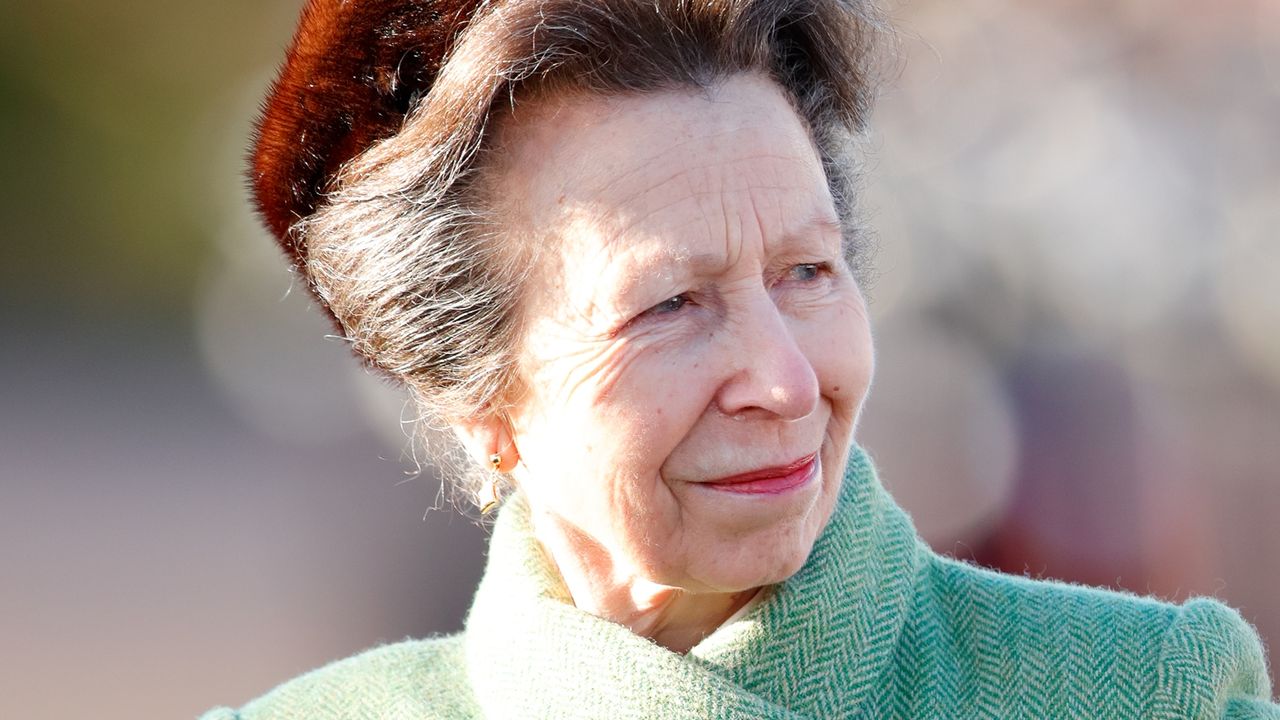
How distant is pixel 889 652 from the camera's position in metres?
1.99

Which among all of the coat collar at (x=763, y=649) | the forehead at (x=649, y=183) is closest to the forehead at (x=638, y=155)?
the forehead at (x=649, y=183)

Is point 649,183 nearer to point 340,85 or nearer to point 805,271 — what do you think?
point 805,271

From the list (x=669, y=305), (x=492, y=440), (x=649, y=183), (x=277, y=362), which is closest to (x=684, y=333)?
(x=669, y=305)

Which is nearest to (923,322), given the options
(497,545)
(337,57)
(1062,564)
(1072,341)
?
(1072,341)

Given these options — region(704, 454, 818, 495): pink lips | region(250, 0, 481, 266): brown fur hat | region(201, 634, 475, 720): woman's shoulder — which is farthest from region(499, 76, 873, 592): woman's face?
region(201, 634, 475, 720): woman's shoulder

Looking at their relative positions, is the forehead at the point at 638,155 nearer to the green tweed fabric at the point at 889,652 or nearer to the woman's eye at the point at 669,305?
the woman's eye at the point at 669,305

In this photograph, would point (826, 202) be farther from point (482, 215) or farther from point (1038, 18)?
point (1038, 18)

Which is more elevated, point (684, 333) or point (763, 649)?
point (684, 333)

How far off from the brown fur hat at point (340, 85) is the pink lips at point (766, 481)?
85cm

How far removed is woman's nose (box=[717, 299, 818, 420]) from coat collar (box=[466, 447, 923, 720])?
1.02 ft

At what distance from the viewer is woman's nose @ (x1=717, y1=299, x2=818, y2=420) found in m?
1.88

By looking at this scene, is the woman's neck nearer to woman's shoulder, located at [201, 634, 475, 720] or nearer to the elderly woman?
the elderly woman

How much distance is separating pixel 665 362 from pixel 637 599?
49 centimetres

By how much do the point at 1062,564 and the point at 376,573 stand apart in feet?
9.36
